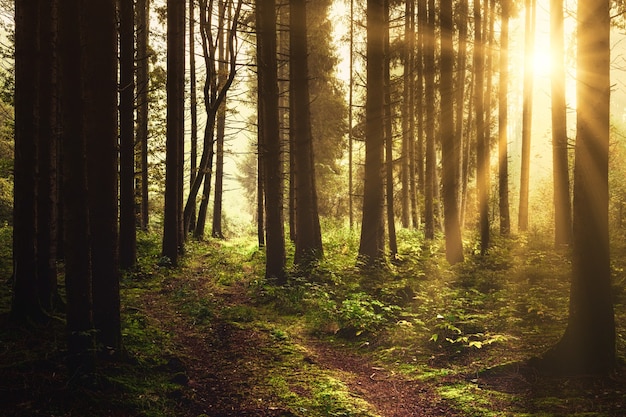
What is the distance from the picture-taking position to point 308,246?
44.5ft

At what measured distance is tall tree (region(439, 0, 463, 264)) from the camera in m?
12.6

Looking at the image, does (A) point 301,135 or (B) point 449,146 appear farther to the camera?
(B) point 449,146

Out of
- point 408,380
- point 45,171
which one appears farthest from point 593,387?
point 45,171

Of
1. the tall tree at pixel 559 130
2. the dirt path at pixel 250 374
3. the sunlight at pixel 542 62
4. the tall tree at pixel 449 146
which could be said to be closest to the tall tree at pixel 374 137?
the tall tree at pixel 449 146

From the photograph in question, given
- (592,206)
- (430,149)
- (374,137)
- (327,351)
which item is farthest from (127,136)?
(430,149)

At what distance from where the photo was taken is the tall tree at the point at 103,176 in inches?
241

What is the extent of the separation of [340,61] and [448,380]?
71.7 feet

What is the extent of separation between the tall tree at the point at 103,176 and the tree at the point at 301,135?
22.5ft

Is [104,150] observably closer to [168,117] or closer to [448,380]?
[448,380]

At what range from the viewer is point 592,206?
19.7 ft

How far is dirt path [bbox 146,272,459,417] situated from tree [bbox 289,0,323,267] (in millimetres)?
4659

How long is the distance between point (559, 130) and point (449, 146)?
537 centimetres

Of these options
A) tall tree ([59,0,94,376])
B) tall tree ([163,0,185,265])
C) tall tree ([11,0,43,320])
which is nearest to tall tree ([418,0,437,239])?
tall tree ([163,0,185,265])

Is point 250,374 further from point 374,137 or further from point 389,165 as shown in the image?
point 389,165
